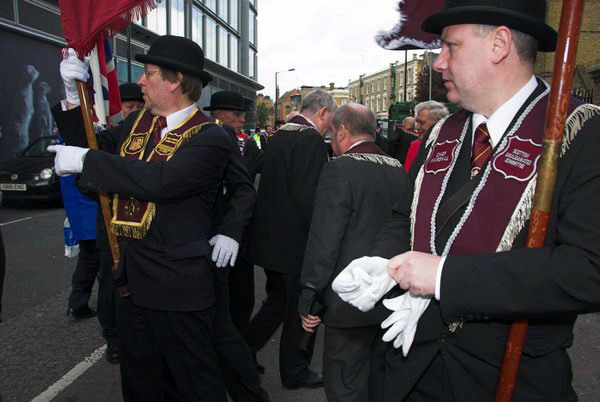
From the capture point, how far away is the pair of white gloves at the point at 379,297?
5.02 feet

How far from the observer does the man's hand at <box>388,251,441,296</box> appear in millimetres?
1423

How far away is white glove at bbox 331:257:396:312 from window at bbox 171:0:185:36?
96.4ft

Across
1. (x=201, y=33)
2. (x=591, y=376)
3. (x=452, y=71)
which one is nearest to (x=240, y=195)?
(x=452, y=71)

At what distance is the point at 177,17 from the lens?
2889cm

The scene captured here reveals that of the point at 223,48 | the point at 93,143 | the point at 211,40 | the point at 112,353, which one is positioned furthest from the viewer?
the point at 223,48

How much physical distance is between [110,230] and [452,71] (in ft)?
6.23

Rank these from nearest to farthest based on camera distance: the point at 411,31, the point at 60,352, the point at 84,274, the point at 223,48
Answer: the point at 411,31, the point at 60,352, the point at 84,274, the point at 223,48

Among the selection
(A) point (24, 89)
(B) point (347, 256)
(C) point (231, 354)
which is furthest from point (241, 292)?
(A) point (24, 89)

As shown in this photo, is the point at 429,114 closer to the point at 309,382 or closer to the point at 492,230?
the point at 309,382

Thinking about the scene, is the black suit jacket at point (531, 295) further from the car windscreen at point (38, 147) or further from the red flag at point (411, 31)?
the car windscreen at point (38, 147)

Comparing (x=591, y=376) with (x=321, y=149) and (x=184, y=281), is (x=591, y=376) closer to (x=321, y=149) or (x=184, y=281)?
(x=321, y=149)

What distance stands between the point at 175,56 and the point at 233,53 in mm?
41622

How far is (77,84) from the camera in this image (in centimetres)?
275

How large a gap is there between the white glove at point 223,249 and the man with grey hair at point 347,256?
418 millimetres
